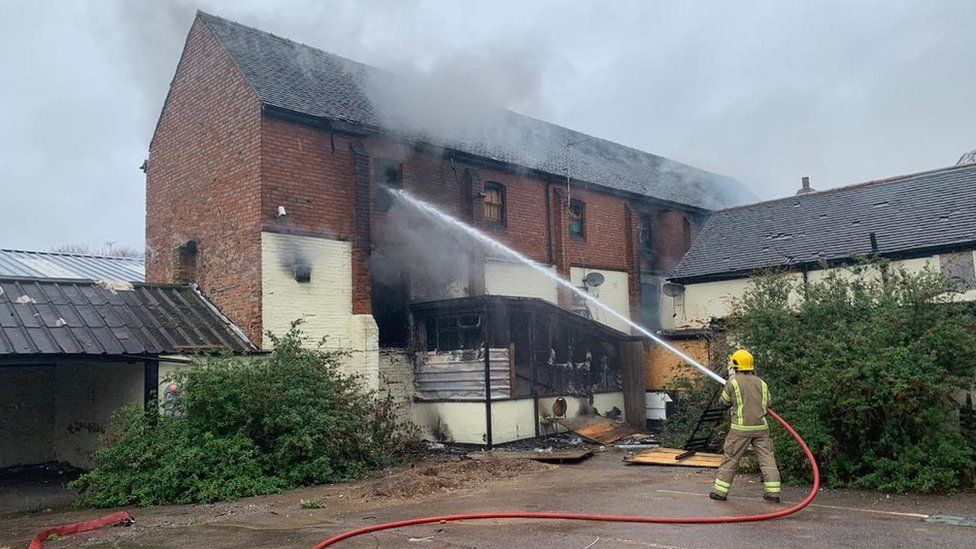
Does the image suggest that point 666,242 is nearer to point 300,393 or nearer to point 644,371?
point 644,371

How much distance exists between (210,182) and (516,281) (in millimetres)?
7828

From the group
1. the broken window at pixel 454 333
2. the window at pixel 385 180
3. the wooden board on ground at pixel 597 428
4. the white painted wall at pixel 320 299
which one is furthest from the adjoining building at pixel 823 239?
the window at pixel 385 180

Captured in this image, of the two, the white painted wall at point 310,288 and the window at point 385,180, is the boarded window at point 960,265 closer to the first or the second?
the window at point 385,180

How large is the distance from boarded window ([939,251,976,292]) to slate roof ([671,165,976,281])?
0.31 meters

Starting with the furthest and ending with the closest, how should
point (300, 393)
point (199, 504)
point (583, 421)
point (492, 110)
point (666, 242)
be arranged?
point (666, 242) < point (492, 110) < point (583, 421) < point (300, 393) < point (199, 504)

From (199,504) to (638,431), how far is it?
10.4 meters

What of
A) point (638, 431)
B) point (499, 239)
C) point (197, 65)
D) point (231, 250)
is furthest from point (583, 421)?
point (197, 65)

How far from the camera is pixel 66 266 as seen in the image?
70.6 feet

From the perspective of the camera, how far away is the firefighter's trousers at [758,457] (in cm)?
880

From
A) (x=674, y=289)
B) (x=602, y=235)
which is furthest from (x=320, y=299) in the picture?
(x=602, y=235)

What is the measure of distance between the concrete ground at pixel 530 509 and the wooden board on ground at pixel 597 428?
4.09 meters

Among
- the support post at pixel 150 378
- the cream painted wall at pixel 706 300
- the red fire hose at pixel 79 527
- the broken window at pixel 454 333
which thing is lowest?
the red fire hose at pixel 79 527

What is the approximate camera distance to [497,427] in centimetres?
1577

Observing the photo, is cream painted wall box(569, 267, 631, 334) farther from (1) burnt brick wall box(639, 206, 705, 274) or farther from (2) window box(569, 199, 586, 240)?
(1) burnt brick wall box(639, 206, 705, 274)
